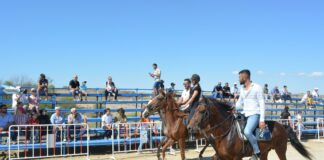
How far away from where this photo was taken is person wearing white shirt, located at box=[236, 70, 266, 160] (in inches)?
331

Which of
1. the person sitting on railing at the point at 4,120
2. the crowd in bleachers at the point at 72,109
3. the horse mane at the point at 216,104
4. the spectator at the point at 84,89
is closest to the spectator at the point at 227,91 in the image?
the crowd in bleachers at the point at 72,109

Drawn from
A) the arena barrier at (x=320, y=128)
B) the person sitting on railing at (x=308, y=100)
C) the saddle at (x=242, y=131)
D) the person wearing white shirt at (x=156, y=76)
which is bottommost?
the arena barrier at (x=320, y=128)

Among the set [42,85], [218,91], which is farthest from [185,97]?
[218,91]

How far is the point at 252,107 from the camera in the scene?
337 inches

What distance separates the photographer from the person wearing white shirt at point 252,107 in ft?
27.6

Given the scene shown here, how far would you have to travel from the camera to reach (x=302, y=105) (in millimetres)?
29766

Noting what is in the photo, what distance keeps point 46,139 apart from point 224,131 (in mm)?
6956

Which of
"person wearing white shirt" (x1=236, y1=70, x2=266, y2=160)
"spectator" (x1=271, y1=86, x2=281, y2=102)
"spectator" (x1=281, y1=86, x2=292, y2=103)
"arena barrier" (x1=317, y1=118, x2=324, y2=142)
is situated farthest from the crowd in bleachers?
"spectator" (x1=281, y1=86, x2=292, y2=103)

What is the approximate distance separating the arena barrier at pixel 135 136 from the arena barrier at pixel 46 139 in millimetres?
1265

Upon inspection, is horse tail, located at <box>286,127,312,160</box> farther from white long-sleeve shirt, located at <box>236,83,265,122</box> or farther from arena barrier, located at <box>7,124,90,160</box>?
arena barrier, located at <box>7,124,90,160</box>

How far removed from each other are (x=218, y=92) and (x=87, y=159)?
498 inches

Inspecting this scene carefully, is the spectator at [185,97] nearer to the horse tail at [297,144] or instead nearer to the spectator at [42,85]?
the horse tail at [297,144]

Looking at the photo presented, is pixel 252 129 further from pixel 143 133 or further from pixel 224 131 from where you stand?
pixel 143 133

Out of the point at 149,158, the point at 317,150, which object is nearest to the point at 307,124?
the point at 317,150
